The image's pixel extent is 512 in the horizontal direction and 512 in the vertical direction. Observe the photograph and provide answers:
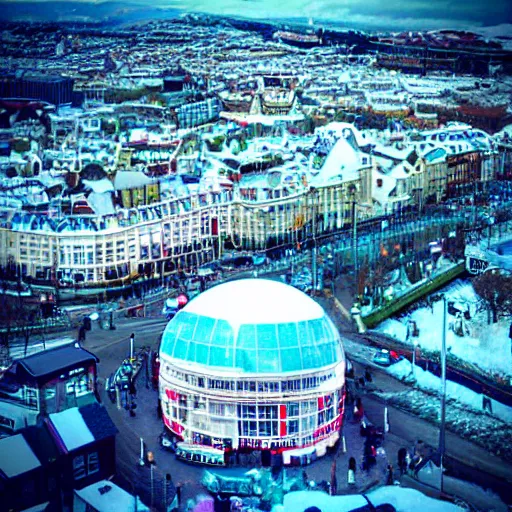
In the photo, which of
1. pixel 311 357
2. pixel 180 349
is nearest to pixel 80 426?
pixel 180 349

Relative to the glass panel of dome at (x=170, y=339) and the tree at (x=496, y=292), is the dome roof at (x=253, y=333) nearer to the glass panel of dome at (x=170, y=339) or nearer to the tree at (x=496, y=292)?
the glass panel of dome at (x=170, y=339)

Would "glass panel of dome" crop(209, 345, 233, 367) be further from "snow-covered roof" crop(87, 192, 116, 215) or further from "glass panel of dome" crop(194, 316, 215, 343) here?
"snow-covered roof" crop(87, 192, 116, 215)

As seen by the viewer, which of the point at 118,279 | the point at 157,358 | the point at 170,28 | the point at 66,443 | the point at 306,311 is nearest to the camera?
the point at 66,443

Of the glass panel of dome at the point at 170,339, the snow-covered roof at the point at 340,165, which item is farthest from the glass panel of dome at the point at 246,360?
the snow-covered roof at the point at 340,165

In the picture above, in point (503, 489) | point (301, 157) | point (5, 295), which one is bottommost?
point (503, 489)

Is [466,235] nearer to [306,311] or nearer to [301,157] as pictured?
[301,157]

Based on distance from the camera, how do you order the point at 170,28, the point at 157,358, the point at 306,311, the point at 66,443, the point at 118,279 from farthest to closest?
the point at 170,28, the point at 118,279, the point at 157,358, the point at 306,311, the point at 66,443

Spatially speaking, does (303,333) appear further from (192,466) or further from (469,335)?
(469,335)

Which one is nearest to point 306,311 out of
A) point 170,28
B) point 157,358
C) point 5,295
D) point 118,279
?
point 157,358
